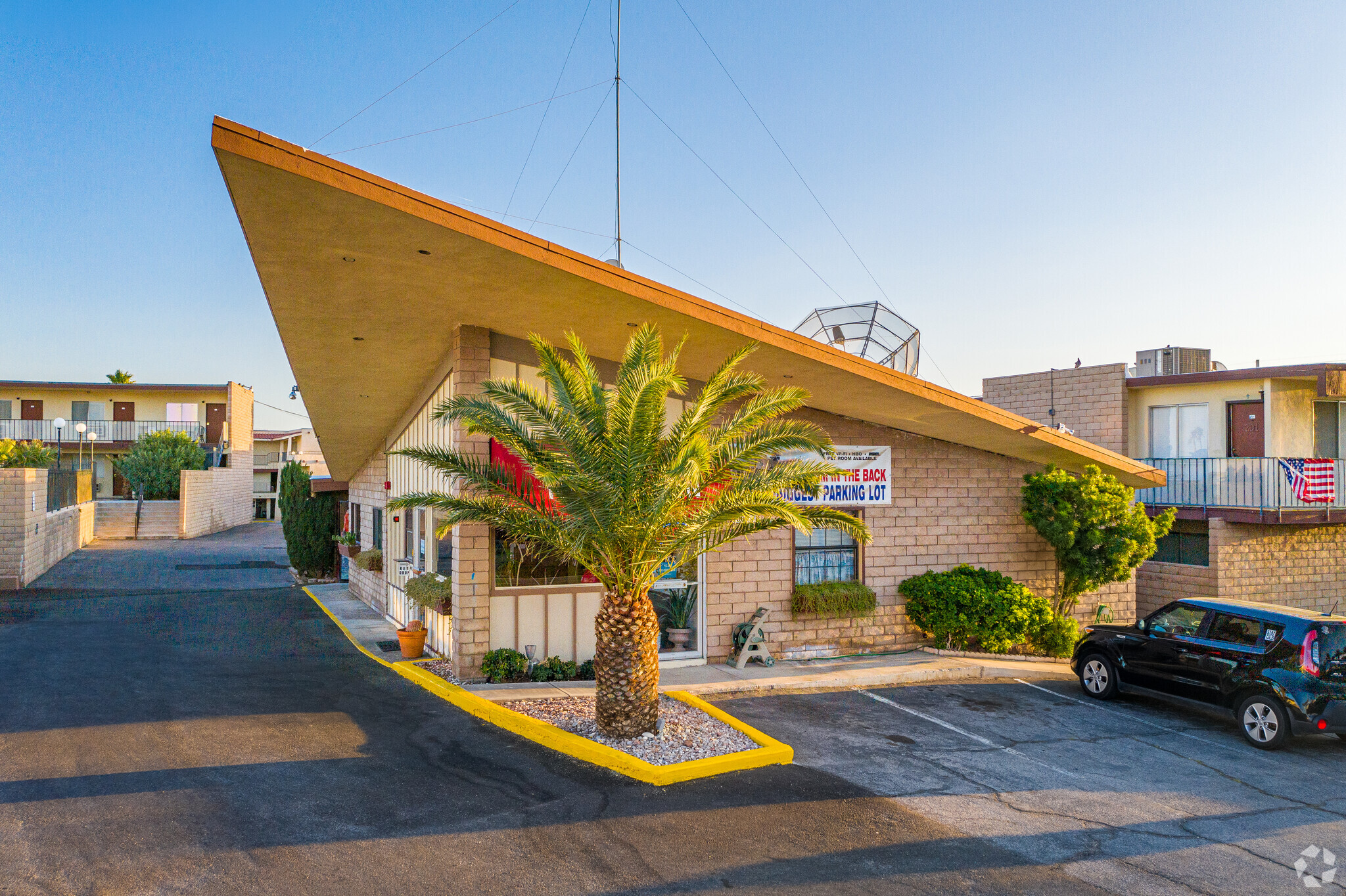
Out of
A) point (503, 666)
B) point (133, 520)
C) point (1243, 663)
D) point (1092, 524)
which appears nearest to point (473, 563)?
Result: point (503, 666)

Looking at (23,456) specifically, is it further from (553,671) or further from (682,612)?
(682,612)

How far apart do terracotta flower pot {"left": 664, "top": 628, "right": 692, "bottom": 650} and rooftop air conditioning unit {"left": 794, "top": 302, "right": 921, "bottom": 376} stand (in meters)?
6.62

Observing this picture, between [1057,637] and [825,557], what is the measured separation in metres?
4.43

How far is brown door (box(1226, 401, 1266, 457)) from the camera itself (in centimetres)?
2025

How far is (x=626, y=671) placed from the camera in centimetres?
927

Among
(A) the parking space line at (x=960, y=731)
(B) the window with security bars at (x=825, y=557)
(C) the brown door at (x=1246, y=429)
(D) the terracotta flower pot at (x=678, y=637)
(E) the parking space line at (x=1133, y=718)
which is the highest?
(C) the brown door at (x=1246, y=429)

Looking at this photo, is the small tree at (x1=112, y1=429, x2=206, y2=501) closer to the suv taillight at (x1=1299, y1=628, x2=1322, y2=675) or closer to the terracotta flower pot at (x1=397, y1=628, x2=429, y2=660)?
the terracotta flower pot at (x1=397, y1=628, x2=429, y2=660)

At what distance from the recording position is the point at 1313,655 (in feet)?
32.2

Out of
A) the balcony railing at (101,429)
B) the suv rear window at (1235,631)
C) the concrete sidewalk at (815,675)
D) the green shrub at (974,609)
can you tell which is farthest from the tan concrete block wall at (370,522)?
the balcony railing at (101,429)

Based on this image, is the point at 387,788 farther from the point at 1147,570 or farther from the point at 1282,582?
the point at 1282,582

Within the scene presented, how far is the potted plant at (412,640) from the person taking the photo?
13.9 metres

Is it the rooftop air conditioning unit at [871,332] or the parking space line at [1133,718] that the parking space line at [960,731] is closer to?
the parking space line at [1133,718]

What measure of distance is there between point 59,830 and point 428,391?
30.8ft

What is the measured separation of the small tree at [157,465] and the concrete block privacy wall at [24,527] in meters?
17.0
